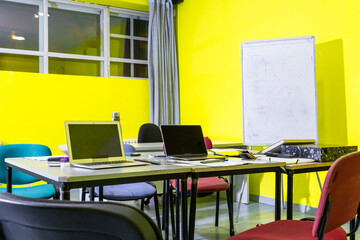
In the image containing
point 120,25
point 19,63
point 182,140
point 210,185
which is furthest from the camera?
point 120,25

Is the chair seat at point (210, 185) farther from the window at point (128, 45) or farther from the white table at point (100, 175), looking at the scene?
the window at point (128, 45)

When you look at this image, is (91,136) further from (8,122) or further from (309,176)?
(8,122)

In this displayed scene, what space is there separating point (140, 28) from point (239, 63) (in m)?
2.04

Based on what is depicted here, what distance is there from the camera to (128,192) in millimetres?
2523

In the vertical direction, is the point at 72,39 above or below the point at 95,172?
above

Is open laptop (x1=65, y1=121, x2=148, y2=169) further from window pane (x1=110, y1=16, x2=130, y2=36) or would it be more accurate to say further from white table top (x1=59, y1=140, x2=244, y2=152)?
window pane (x1=110, y1=16, x2=130, y2=36)

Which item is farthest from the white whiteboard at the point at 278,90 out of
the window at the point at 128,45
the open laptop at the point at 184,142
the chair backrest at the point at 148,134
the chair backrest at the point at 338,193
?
the window at the point at 128,45

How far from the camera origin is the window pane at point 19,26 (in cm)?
473

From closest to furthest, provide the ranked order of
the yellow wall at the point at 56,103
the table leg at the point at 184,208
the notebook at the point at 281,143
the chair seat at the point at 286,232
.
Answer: the chair seat at the point at 286,232, the table leg at the point at 184,208, the notebook at the point at 281,143, the yellow wall at the point at 56,103

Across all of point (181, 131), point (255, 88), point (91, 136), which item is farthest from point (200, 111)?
point (91, 136)

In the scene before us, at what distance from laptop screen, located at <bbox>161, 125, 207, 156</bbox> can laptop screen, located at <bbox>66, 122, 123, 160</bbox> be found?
332 millimetres

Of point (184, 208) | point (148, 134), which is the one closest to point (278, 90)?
point (148, 134)

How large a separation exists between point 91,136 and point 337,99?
2.50m

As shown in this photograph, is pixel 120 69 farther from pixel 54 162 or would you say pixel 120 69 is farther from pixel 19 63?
pixel 54 162
